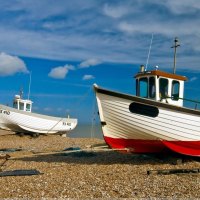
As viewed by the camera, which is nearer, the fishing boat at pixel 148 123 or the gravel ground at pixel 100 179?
the gravel ground at pixel 100 179

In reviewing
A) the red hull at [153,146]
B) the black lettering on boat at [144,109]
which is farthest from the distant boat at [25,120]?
the black lettering on boat at [144,109]

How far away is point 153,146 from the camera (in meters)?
13.5

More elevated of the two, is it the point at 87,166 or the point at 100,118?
the point at 100,118

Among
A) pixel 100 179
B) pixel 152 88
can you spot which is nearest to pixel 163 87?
pixel 152 88

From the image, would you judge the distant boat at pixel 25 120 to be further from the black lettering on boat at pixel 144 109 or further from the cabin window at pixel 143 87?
the black lettering on boat at pixel 144 109

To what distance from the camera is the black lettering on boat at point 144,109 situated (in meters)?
13.1

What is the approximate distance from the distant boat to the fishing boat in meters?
15.1

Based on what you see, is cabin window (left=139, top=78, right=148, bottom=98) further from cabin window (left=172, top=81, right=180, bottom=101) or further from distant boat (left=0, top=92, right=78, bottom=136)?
distant boat (left=0, top=92, right=78, bottom=136)

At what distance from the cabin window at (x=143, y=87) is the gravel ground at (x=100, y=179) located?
2.22 meters

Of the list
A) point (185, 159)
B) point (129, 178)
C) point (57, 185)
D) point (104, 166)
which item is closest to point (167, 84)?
point (185, 159)

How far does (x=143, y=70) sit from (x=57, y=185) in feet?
21.3

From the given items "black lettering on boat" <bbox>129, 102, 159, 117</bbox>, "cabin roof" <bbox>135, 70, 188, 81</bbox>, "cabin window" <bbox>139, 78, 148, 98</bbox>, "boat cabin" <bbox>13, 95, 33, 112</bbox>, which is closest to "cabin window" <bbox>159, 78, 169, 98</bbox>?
"cabin roof" <bbox>135, 70, 188, 81</bbox>

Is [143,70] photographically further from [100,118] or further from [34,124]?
[34,124]

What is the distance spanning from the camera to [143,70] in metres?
14.9
